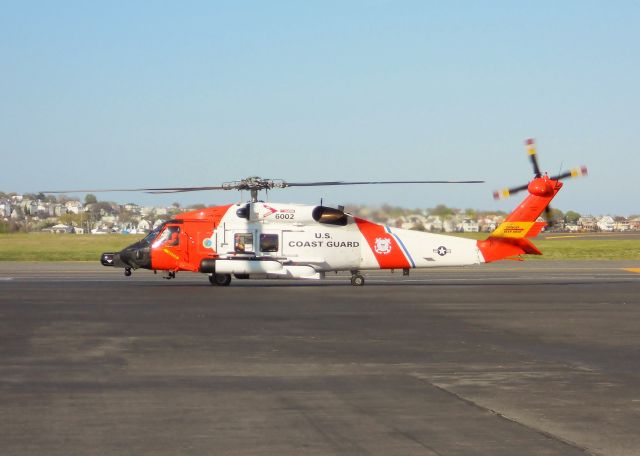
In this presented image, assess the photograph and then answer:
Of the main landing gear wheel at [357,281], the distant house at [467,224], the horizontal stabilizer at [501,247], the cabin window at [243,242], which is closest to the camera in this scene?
the cabin window at [243,242]

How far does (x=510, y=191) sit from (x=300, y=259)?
27.4 feet

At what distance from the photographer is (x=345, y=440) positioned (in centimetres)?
952

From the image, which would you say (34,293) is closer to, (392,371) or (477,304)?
(477,304)

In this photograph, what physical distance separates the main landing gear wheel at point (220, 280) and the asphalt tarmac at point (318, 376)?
22.9ft

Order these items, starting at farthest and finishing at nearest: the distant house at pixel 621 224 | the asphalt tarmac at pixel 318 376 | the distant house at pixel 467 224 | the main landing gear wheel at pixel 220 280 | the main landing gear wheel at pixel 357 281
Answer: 1. the distant house at pixel 621 224
2. the distant house at pixel 467 224
3. the main landing gear wheel at pixel 357 281
4. the main landing gear wheel at pixel 220 280
5. the asphalt tarmac at pixel 318 376

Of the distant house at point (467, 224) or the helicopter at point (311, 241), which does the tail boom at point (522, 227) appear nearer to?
the helicopter at point (311, 241)

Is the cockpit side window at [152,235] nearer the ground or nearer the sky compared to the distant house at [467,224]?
nearer the ground

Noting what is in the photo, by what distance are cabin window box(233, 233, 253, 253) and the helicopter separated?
0.12 ft

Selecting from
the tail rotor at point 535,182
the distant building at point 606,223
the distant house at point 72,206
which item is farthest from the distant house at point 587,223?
the tail rotor at point 535,182

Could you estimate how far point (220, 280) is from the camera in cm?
3700

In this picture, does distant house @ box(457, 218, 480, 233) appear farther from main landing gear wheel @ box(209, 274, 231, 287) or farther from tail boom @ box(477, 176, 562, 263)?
main landing gear wheel @ box(209, 274, 231, 287)

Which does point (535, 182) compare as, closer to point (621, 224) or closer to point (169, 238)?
point (169, 238)

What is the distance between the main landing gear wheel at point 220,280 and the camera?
36.9 m

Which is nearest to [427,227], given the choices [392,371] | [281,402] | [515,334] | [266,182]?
[266,182]
